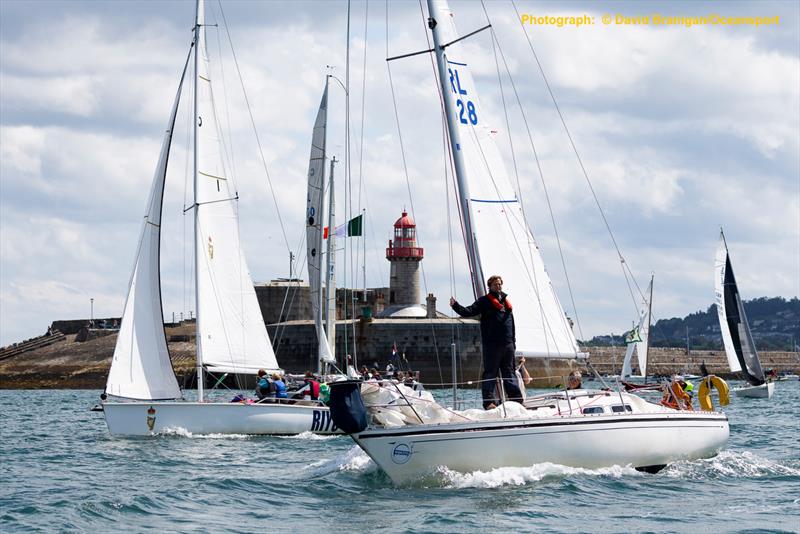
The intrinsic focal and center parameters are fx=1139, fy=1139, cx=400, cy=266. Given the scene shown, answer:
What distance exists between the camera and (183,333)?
76.0 metres

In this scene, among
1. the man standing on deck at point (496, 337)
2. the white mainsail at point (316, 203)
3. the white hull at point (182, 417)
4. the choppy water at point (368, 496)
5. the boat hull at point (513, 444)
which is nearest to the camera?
the choppy water at point (368, 496)

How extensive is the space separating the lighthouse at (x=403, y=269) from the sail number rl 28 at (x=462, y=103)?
52.7 m

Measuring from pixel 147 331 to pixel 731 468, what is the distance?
44.2 ft

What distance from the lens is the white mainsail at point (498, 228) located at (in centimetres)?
1652

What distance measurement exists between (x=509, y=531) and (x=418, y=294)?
194 feet

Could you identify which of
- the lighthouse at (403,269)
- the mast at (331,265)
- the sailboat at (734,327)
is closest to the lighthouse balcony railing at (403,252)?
the lighthouse at (403,269)

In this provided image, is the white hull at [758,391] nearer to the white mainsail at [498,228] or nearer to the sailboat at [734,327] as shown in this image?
the sailboat at [734,327]

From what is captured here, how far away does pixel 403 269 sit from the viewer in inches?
2798

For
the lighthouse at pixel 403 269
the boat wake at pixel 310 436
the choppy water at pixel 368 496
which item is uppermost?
the lighthouse at pixel 403 269

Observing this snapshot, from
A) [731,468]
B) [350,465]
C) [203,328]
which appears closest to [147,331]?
[203,328]

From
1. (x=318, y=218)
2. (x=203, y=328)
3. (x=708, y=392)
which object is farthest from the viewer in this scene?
(x=318, y=218)

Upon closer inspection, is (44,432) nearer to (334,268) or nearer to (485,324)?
(334,268)

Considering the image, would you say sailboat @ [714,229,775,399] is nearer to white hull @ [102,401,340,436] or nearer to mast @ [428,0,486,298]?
white hull @ [102,401,340,436]

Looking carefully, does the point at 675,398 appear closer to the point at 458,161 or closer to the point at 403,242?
the point at 458,161
